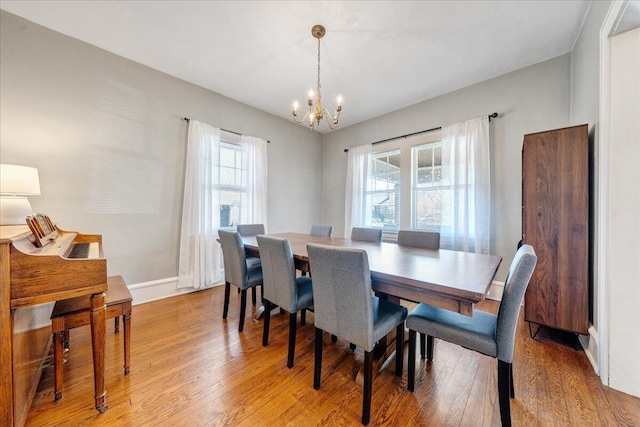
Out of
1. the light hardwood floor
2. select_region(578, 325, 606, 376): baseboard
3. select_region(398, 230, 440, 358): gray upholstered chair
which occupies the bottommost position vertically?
the light hardwood floor

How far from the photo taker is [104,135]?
101 inches

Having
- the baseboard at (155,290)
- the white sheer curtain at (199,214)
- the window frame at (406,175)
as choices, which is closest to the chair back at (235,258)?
the white sheer curtain at (199,214)

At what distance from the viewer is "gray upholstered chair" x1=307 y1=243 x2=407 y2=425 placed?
1.23m

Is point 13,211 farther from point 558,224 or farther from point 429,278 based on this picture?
point 558,224

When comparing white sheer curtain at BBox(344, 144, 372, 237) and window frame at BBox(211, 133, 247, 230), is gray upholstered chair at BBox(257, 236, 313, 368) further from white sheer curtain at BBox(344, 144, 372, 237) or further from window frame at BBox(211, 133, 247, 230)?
white sheer curtain at BBox(344, 144, 372, 237)

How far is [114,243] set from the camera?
2.63m

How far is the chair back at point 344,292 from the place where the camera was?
123cm

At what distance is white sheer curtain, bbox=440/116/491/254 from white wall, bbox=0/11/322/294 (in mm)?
3225

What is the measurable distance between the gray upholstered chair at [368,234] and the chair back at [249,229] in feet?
4.33

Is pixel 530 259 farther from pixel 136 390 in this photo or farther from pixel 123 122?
pixel 123 122

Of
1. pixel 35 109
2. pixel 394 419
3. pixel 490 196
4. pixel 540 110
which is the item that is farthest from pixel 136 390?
pixel 540 110

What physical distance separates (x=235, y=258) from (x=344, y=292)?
1274mm

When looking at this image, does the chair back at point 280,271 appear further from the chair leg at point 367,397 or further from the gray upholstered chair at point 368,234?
the gray upholstered chair at point 368,234

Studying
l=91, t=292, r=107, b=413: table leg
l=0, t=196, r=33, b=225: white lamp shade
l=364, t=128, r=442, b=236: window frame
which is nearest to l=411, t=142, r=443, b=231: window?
l=364, t=128, r=442, b=236: window frame
